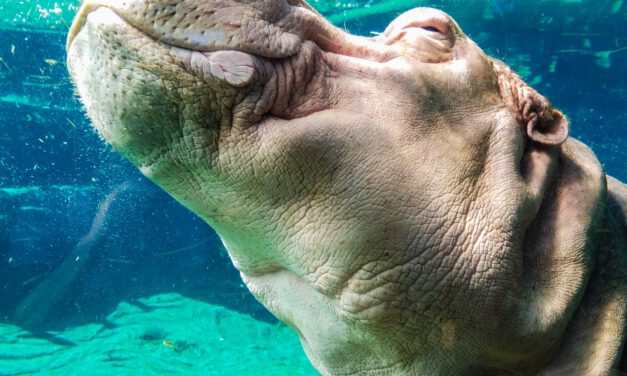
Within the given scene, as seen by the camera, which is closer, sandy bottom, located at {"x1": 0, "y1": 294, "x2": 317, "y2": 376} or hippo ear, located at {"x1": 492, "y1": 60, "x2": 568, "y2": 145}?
hippo ear, located at {"x1": 492, "y1": 60, "x2": 568, "y2": 145}

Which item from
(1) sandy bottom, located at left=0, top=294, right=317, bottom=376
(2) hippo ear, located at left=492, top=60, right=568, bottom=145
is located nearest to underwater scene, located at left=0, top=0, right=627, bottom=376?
(1) sandy bottom, located at left=0, top=294, right=317, bottom=376

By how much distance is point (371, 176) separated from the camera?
6.08 ft

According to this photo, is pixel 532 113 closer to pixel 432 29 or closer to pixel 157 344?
pixel 432 29

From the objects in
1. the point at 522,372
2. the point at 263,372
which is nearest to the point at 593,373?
the point at 522,372

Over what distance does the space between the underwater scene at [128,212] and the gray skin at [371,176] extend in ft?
27.0

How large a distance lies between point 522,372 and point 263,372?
2600 cm

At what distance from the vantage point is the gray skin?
5.59 feet

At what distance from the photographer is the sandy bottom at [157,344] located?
19.4 m

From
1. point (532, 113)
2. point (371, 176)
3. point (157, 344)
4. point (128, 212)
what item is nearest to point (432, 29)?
point (532, 113)

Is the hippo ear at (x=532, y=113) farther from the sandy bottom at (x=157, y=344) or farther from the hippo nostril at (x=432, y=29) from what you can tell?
the sandy bottom at (x=157, y=344)

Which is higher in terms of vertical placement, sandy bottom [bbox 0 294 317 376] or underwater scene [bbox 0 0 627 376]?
underwater scene [bbox 0 0 627 376]

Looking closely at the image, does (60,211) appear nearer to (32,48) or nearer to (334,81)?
(32,48)

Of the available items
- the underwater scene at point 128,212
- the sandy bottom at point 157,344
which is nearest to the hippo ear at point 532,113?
the underwater scene at point 128,212

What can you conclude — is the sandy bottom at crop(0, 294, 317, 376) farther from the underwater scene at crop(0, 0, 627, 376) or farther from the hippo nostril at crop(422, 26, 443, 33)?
the hippo nostril at crop(422, 26, 443, 33)
